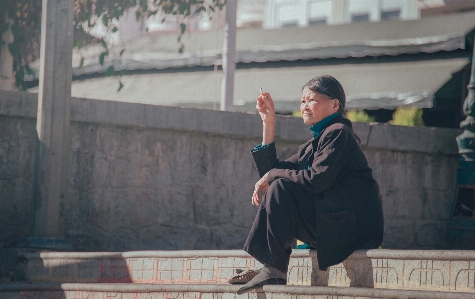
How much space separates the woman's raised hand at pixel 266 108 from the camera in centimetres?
512

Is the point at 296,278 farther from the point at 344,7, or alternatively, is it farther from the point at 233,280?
the point at 344,7

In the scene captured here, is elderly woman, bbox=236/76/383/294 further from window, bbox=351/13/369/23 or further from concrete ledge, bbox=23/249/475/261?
window, bbox=351/13/369/23

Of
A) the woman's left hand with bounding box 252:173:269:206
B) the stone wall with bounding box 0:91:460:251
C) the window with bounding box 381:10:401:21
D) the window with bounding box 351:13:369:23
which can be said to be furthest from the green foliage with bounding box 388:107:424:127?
the window with bounding box 351:13:369:23

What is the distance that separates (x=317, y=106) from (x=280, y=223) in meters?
0.74

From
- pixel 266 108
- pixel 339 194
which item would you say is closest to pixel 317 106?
pixel 266 108

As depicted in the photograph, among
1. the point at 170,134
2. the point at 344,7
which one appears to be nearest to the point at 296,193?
the point at 170,134

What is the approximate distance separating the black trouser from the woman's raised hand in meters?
0.45

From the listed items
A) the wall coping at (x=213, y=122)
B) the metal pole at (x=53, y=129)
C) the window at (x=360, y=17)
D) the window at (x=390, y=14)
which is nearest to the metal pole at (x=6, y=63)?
the wall coping at (x=213, y=122)

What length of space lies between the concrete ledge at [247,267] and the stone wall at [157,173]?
929mm

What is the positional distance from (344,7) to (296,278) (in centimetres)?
1650

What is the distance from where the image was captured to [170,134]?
304 inches

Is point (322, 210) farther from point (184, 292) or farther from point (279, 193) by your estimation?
point (184, 292)

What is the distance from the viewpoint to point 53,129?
263 inches

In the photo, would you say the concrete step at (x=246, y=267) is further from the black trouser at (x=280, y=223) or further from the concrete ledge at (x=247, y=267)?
the black trouser at (x=280, y=223)
